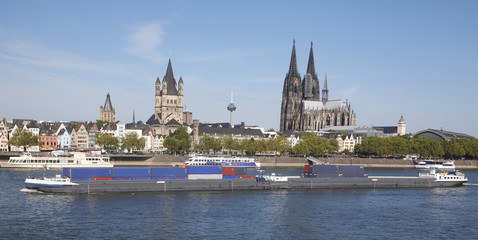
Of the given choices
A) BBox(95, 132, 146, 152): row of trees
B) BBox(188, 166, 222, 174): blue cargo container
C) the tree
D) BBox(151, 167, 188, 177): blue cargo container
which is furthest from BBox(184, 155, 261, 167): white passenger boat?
the tree

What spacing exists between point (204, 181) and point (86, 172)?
1538 centimetres

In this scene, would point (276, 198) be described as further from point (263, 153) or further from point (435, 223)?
point (263, 153)

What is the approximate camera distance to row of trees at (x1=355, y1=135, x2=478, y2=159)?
542ft

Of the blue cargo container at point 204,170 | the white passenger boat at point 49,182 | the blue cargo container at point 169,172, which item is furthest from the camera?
the blue cargo container at point 204,170

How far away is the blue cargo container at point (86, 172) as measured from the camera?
6725cm

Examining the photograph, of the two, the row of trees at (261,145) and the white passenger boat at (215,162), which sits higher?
the row of trees at (261,145)

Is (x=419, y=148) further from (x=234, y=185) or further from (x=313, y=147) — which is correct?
(x=234, y=185)

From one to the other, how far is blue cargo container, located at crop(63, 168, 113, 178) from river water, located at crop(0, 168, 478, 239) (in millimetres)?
4232

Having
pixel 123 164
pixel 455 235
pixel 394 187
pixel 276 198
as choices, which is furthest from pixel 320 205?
pixel 123 164

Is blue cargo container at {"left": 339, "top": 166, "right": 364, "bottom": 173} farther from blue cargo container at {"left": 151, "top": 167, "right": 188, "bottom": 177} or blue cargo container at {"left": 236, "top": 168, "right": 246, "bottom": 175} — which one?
blue cargo container at {"left": 151, "top": 167, "right": 188, "bottom": 177}

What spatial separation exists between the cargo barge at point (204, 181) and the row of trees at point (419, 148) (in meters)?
78.1

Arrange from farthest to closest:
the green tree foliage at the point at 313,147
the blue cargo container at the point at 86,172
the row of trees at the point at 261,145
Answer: the green tree foliage at the point at 313,147
the row of trees at the point at 261,145
the blue cargo container at the point at 86,172

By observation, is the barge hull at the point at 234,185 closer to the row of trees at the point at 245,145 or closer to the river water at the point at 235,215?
the river water at the point at 235,215

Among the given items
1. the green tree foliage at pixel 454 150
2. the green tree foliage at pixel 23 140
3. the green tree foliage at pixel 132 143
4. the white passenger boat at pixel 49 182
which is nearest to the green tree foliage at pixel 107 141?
the green tree foliage at pixel 132 143
